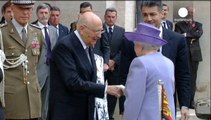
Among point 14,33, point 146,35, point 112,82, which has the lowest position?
point 112,82

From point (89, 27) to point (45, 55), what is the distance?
120 inches

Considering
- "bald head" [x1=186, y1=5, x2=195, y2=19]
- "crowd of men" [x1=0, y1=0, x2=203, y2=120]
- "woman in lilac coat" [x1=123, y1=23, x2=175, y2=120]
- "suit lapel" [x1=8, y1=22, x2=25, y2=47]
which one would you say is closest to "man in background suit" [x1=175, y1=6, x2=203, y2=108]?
"bald head" [x1=186, y1=5, x2=195, y2=19]

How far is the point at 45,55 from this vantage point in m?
8.24

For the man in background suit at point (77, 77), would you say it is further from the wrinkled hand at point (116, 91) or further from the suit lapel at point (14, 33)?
the suit lapel at point (14, 33)

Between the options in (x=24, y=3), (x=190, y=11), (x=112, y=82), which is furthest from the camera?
(x=190, y=11)

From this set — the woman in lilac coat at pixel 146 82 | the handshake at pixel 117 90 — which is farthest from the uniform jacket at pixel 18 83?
the woman in lilac coat at pixel 146 82

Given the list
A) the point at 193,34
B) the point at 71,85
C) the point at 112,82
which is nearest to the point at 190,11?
the point at 193,34

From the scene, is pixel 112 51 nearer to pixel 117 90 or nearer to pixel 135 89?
pixel 117 90

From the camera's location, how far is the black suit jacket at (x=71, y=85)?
5246 mm

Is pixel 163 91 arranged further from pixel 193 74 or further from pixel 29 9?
pixel 193 74

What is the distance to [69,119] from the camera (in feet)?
17.6

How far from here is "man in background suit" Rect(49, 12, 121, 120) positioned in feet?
17.2

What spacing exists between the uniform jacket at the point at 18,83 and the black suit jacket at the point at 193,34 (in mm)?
6126

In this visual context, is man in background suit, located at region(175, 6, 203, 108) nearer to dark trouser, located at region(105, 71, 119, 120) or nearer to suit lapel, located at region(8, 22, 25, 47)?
dark trouser, located at region(105, 71, 119, 120)
